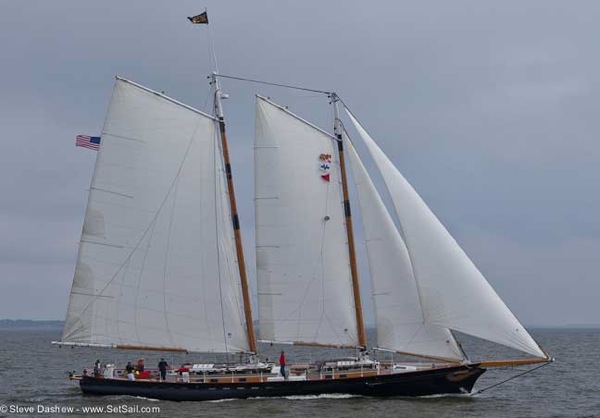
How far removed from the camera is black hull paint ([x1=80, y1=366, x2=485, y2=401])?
47562 millimetres

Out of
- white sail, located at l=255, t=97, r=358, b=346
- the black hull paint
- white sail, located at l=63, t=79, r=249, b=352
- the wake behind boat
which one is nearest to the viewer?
the black hull paint

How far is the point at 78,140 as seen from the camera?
5319cm

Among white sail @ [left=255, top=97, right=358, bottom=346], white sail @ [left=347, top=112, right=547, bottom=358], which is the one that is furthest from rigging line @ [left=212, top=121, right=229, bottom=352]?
A: white sail @ [left=347, top=112, right=547, bottom=358]

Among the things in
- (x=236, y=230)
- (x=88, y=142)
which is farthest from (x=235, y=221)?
(x=88, y=142)

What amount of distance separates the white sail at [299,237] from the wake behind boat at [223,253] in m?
0.06

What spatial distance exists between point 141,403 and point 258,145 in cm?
1473

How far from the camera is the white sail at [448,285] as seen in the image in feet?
151

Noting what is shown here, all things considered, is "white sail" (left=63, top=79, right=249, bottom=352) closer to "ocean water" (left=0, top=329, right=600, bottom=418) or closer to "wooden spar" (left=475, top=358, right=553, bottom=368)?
"ocean water" (left=0, top=329, right=600, bottom=418)

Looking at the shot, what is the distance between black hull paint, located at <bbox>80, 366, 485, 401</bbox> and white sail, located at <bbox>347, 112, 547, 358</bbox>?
8.96 ft

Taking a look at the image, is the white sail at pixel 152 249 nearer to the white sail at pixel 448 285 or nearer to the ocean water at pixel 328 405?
the ocean water at pixel 328 405

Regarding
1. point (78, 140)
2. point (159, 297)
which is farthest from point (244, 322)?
point (78, 140)

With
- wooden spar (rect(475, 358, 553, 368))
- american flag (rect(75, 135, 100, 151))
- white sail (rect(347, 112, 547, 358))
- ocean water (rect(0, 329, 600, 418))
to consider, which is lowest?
ocean water (rect(0, 329, 600, 418))

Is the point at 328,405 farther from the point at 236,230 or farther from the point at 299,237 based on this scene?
the point at 236,230

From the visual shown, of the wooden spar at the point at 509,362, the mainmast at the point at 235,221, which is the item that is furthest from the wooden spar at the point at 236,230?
the wooden spar at the point at 509,362
